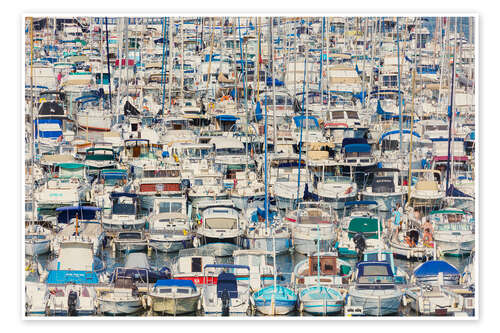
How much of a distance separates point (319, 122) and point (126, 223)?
656 centimetres

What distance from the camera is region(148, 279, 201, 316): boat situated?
15.0 meters

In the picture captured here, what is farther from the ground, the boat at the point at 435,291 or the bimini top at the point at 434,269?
the bimini top at the point at 434,269

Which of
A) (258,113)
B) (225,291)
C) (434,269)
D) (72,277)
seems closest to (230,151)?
(258,113)

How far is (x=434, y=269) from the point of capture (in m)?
15.8

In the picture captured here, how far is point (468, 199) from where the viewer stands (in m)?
16.9

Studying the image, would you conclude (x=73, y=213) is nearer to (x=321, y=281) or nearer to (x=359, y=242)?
(x=321, y=281)

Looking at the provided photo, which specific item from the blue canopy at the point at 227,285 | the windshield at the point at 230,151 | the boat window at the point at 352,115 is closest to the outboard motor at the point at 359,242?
the blue canopy at the point at 227,285

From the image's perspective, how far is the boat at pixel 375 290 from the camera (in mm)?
14891

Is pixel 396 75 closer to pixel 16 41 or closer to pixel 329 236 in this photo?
pixel 329 236

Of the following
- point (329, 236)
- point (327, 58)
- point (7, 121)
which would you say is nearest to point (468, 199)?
point (329, 236)

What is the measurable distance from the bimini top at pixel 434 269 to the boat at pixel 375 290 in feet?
1.88

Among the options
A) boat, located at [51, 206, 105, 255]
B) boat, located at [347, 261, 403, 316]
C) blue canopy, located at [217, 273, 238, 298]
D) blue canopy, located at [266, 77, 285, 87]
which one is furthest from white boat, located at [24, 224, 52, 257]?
blue canopy, located at [266, 77, 285, 87]

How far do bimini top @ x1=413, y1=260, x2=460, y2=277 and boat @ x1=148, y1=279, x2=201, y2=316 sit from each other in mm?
3529

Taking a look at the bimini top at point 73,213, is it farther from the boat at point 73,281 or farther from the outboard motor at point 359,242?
the outboard motor at point 359,242
